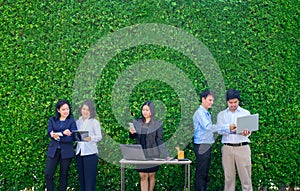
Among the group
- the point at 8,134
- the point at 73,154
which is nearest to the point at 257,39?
the point at 73,154

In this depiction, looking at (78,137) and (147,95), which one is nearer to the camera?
(78,137)

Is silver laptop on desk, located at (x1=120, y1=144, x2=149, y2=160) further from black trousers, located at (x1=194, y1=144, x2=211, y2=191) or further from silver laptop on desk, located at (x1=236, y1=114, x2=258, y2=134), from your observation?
silver laptop on desk, located at (x1=236, y1=114, x2=258, y2=134)

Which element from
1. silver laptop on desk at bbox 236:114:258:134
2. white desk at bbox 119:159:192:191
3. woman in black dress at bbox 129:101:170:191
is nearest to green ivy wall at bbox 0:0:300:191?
white desk at bbox 119:159:192:191

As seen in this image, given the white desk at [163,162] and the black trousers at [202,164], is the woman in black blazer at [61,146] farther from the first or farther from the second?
the black trousers at [202,164]

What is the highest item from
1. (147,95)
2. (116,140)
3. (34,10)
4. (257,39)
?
(34,10)

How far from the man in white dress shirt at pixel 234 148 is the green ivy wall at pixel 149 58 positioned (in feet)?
1.25

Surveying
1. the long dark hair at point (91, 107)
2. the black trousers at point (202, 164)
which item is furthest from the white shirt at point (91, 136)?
the black trousers at point (202, 164)

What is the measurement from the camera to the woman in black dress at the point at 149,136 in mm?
7375

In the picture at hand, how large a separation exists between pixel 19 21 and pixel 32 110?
4.33ft

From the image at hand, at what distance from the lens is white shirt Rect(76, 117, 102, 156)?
24.4 feet

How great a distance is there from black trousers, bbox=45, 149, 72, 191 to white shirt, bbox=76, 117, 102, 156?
0.80 ft

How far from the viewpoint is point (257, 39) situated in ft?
25.5

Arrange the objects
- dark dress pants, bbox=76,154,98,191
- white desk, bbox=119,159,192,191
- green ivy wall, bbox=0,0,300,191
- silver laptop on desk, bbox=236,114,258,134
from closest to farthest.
A: silver laptop on desk, bbox=236,114,258,134 < white desk, bbox=119,159,192,191 < dark dress pants, bbox=76,154,98,191 < green ivy wall, bbox=0,0,300,191

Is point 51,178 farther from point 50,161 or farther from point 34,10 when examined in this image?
point 34,10
